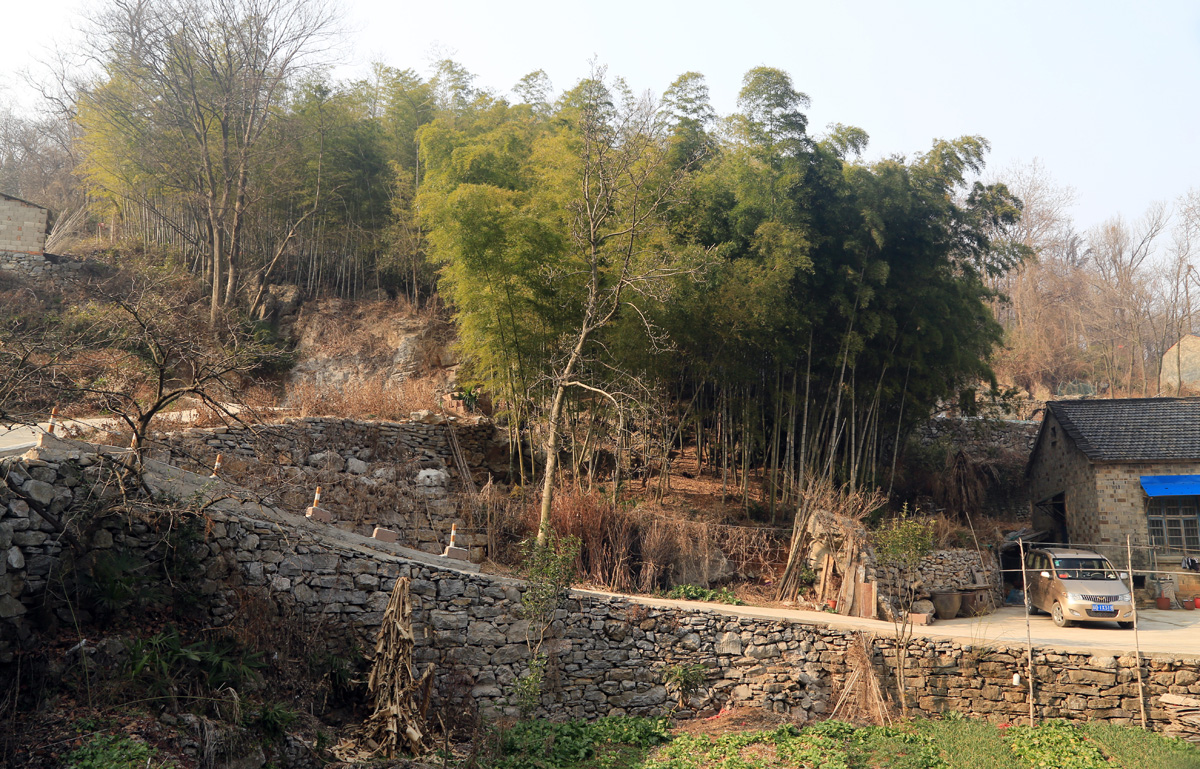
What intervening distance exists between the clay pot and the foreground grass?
3079 millimetres

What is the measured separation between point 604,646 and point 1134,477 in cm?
1092

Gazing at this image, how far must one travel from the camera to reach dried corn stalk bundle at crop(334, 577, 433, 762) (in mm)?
7102

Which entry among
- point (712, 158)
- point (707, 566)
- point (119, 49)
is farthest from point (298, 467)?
point (119, 49)

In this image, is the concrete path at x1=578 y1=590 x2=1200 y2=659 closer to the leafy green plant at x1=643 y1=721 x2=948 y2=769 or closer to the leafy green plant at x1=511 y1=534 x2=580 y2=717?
the leafy green plant at x1=511 y1=534 x2=580 y2=717

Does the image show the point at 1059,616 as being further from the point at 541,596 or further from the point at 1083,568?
the point at 541,596

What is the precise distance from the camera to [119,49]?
55.6 ft

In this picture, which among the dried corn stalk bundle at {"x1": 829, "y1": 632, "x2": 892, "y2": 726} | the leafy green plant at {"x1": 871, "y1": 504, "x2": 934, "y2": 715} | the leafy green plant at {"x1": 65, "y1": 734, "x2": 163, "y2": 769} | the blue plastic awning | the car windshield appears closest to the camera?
the leafy green plant at {"x1": 65, "y1": 734, "x2": 163, "y2": 769}

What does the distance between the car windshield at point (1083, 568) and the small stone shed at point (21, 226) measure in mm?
21325

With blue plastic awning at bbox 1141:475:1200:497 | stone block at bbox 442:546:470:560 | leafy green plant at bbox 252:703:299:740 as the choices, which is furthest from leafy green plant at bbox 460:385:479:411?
blue plastic awning at bbox 1141:475:1200:497

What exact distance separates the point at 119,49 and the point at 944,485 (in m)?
20.3

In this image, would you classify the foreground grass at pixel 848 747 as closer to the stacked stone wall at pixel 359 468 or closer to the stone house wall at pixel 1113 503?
the stacked stone wall at pixel 359 468

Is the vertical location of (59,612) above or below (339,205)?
below

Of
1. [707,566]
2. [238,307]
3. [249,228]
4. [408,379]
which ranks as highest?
[249,228]

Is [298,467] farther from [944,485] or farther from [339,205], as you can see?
[944,485]
